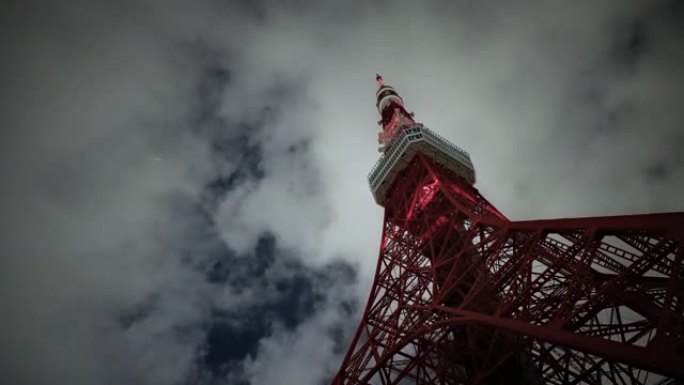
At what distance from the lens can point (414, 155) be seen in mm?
17359

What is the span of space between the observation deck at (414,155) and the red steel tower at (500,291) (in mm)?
58

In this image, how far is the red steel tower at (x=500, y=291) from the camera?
538cm

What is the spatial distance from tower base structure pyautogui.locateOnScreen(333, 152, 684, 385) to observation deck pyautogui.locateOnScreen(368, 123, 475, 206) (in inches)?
8.7

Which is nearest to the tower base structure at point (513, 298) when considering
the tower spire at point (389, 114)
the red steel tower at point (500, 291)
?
the red steel tower at point (500, 291)

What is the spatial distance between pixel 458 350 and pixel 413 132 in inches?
419

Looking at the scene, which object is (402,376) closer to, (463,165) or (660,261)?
(660,261)

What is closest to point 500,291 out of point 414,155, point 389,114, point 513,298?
point 513,298

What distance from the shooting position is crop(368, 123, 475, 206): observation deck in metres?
17.3

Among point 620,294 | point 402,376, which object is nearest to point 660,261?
point 620,294

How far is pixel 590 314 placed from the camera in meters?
6.80

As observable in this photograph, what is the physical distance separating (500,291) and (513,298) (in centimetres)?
142

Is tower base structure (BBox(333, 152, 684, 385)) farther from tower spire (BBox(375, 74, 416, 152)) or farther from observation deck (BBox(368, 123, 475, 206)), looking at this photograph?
tower spire (BBox(375, 74, 416, 152))

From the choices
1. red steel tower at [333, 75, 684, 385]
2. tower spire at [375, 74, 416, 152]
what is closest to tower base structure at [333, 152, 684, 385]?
red steel tower at [333, 75, 684, 385]

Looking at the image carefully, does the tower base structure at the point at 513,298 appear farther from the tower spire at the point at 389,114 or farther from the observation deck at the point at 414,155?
the tower spire at the point at 389,114
